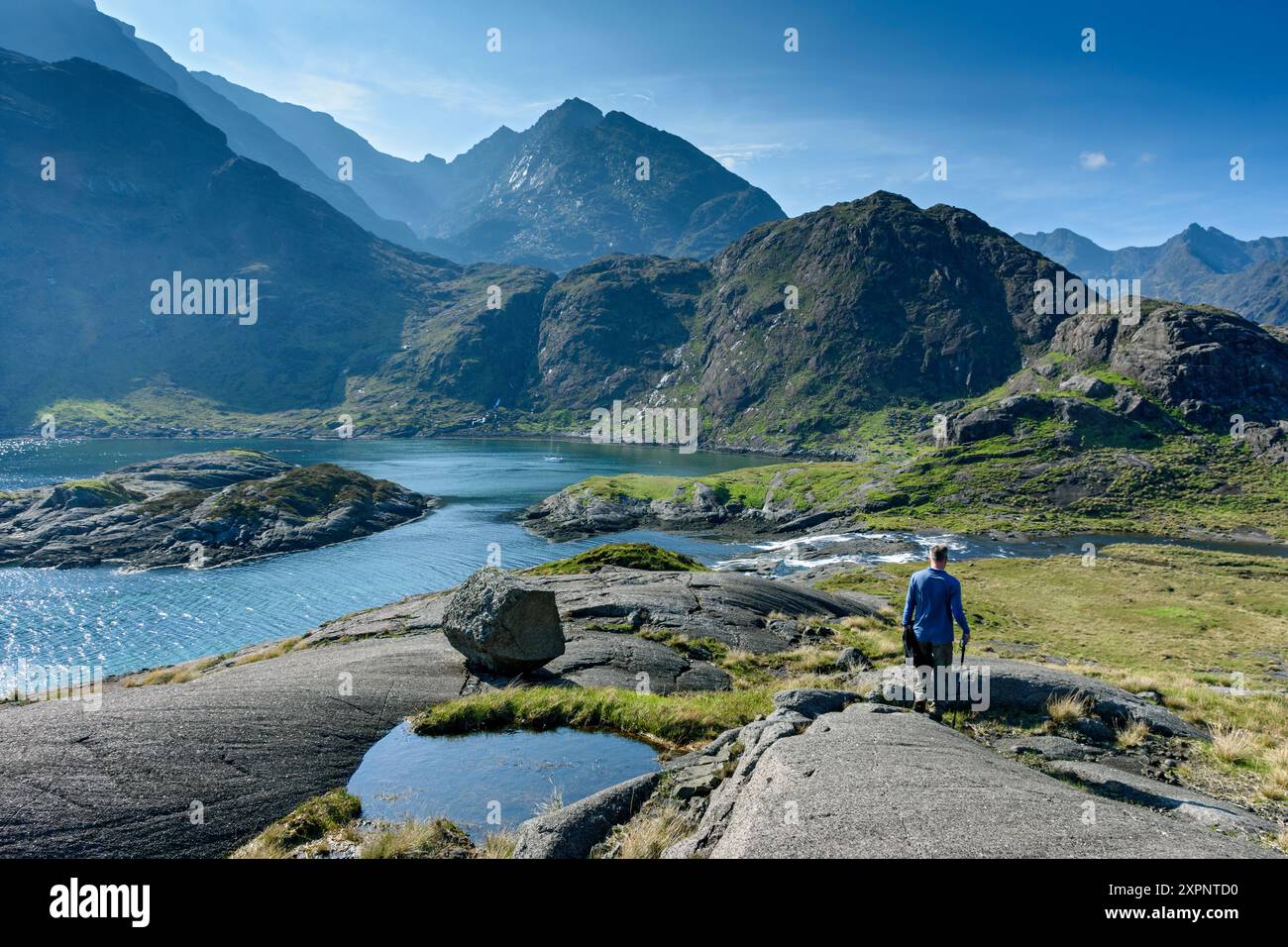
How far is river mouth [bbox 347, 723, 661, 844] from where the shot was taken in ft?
41.9

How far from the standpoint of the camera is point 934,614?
1445 centimetres

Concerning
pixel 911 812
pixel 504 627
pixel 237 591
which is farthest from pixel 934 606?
pixel 237 591

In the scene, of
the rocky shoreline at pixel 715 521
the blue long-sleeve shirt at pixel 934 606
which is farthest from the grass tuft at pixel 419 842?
the rocky shoreline at pixel 715 521

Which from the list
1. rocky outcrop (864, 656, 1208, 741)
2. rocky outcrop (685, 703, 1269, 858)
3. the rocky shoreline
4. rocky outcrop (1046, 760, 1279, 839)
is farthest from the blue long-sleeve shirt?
the rocky shoreline

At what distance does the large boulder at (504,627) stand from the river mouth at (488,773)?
522 centimetres

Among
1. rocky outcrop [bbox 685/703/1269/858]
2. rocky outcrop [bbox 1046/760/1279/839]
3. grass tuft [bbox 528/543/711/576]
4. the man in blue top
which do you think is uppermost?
the man in blue top

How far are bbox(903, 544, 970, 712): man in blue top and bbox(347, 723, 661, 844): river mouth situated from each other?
7020mm

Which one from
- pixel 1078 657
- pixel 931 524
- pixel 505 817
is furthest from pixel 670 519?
pixel 505 817

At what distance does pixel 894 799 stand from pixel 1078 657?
39.4 metres

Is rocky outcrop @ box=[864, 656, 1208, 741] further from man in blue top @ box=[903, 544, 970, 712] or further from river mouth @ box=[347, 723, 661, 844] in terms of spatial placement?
river mouth @ box=[347, 723, 661, 844]

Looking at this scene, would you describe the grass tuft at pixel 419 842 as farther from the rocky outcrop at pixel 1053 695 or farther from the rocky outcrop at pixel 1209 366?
the rocky outcrop at pixel 1209 366

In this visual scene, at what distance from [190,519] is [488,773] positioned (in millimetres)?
109896

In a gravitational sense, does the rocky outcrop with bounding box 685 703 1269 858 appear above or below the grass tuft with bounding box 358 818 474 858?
above
